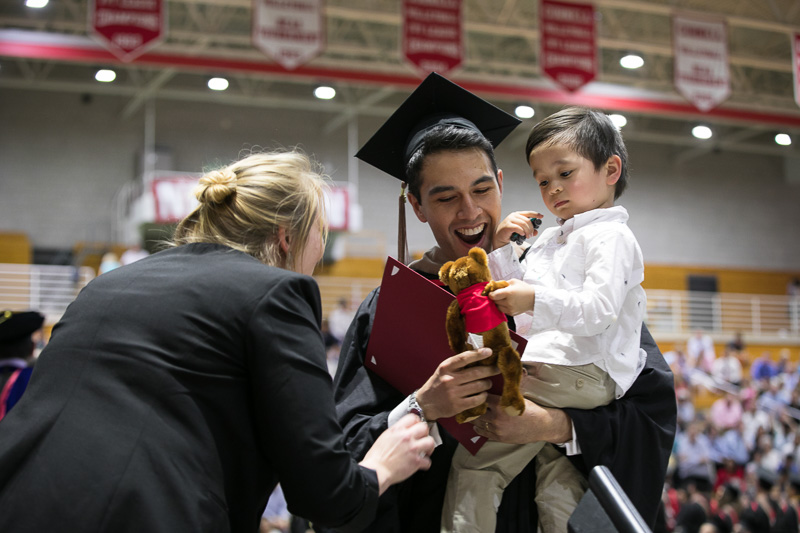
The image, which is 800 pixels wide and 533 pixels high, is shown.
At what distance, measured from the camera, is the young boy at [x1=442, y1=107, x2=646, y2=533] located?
1864 mm

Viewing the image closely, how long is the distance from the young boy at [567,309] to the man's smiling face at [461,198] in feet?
0.41

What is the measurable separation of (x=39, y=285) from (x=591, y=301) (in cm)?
1684

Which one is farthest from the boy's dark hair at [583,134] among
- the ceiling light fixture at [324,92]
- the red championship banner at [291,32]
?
the ceiling light fixture at [324,92]

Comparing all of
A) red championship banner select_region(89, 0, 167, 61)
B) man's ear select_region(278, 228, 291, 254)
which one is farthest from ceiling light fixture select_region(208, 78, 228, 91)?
man's ear select_region(278, 228, 291, 254)

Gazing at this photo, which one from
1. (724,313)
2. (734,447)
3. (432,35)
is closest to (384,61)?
(432,35)

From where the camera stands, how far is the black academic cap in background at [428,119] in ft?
7.93

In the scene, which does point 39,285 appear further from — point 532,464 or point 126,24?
point 532,464

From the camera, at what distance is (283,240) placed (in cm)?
188

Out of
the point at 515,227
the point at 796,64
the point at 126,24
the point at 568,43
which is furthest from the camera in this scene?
the point at 568,43

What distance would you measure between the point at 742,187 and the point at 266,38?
17.7 m

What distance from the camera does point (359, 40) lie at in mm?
18672

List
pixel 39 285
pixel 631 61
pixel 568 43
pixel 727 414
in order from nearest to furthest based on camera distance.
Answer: pixel 568 43
pixel 727 414
pixel 631 61
pixel 39 285

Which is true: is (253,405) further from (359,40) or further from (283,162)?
(359,40)

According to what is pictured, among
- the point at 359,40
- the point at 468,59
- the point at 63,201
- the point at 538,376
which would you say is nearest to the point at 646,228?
the point at 468,59
